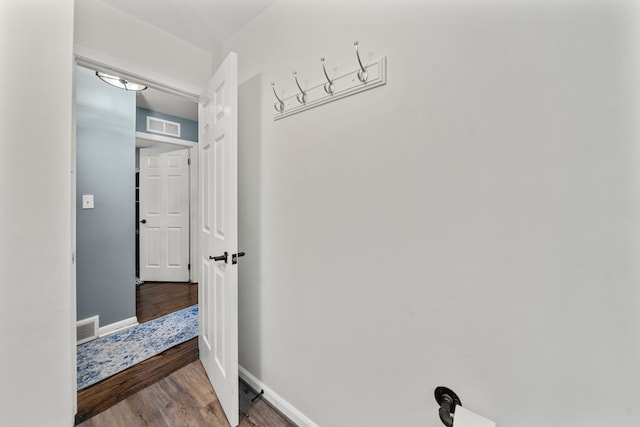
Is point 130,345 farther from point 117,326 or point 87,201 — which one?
point 87,201

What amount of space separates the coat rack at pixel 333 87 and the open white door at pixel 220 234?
0.89 ft

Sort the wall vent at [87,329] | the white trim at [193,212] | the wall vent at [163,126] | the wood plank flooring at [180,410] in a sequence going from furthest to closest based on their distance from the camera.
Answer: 1. the white trim at [193,212]
2. the wall vent at [163,126]
3. the wall vent at [87,329]
4. the wood plank flooring at [180,410]

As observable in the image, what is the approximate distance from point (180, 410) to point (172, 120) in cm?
351

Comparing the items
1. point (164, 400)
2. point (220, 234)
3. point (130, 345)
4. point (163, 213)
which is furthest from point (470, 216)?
point (163, 213)

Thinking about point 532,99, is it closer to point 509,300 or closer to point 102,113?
point 509,300

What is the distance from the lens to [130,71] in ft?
5.46

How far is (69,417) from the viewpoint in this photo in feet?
4.00

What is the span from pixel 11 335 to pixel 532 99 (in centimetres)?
209

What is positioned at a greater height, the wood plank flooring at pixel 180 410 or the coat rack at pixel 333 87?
the coat rack at pixel 333 87

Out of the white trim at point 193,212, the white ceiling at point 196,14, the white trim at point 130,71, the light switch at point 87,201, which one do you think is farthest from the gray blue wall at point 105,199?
the white trim at point 193,212

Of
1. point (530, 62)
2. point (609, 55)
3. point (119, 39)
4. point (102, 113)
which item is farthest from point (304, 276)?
point (102, 113)

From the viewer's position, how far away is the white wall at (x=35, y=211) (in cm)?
105

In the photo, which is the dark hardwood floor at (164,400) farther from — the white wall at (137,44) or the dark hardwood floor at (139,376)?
the white wall at (137,44)

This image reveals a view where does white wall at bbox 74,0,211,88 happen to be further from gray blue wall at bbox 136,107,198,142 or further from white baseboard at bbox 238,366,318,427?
white baseboard at bbox 238,366,318,427
